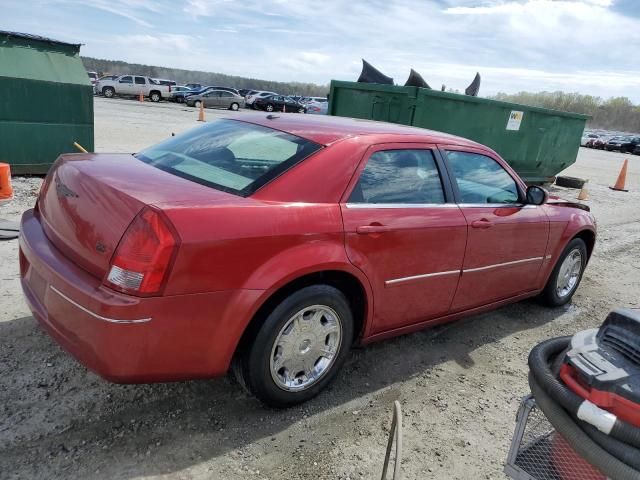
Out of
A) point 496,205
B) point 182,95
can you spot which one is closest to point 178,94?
point 182,95

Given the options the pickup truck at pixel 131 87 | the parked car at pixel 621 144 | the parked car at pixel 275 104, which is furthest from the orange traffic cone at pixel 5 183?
the parked car at pixel 621 144

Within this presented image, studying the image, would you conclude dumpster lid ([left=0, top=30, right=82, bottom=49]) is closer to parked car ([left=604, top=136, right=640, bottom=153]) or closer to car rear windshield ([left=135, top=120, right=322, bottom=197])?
car rear windshield ([left=135, top=120, right=322, bottom=197])

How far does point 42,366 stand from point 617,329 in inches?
121

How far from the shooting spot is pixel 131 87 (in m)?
36.5

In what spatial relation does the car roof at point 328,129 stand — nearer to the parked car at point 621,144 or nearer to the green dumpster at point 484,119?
the green dumpster at point 484,119

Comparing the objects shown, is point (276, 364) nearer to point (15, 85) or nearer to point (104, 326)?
point (104, 326)

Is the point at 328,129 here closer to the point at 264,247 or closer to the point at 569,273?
the point at 264,247

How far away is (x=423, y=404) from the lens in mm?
3236

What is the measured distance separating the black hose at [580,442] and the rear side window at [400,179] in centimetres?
150

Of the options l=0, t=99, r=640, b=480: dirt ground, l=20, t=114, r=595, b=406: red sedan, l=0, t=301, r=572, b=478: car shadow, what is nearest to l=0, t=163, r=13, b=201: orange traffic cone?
l=0, t=99, r=640, b=480: dirt ground

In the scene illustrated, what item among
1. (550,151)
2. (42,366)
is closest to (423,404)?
(42,366)

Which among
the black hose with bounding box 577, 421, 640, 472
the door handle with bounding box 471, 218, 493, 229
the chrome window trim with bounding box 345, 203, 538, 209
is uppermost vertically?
the chrome window trim with bounding box 345, 203, 538, 209

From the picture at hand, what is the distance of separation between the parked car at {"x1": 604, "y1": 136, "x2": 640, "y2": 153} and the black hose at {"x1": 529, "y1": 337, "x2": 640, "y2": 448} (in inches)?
1642

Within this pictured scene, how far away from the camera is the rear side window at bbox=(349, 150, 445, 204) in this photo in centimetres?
311
